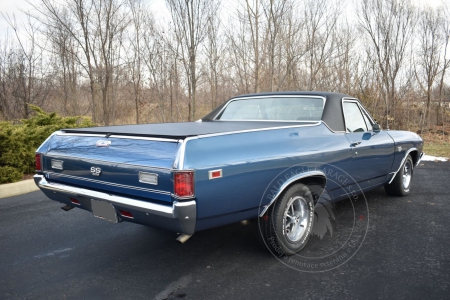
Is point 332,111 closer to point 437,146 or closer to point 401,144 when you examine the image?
point 401,144

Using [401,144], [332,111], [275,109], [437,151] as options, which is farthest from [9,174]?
[437,151]

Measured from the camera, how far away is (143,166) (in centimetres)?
268

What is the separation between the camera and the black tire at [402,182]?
5.50 metres

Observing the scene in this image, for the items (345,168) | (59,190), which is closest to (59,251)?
(59,190)

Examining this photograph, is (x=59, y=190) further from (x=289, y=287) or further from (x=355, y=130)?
(x=355, y=130)

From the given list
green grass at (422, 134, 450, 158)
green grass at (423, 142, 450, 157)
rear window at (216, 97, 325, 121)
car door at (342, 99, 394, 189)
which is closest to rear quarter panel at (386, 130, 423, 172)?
car door at (342, 99, 394, 189)

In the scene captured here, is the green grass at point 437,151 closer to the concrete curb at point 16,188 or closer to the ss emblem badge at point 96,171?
the ss emblem badge at point 96,171

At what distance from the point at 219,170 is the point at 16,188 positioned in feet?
17.0

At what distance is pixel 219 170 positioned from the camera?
2656 millimetres

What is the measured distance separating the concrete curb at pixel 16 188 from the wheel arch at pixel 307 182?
16.8 ft

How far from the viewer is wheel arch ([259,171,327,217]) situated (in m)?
3.07

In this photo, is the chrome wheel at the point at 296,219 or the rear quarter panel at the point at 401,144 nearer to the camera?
the chrome wheel at the point at 296,219
